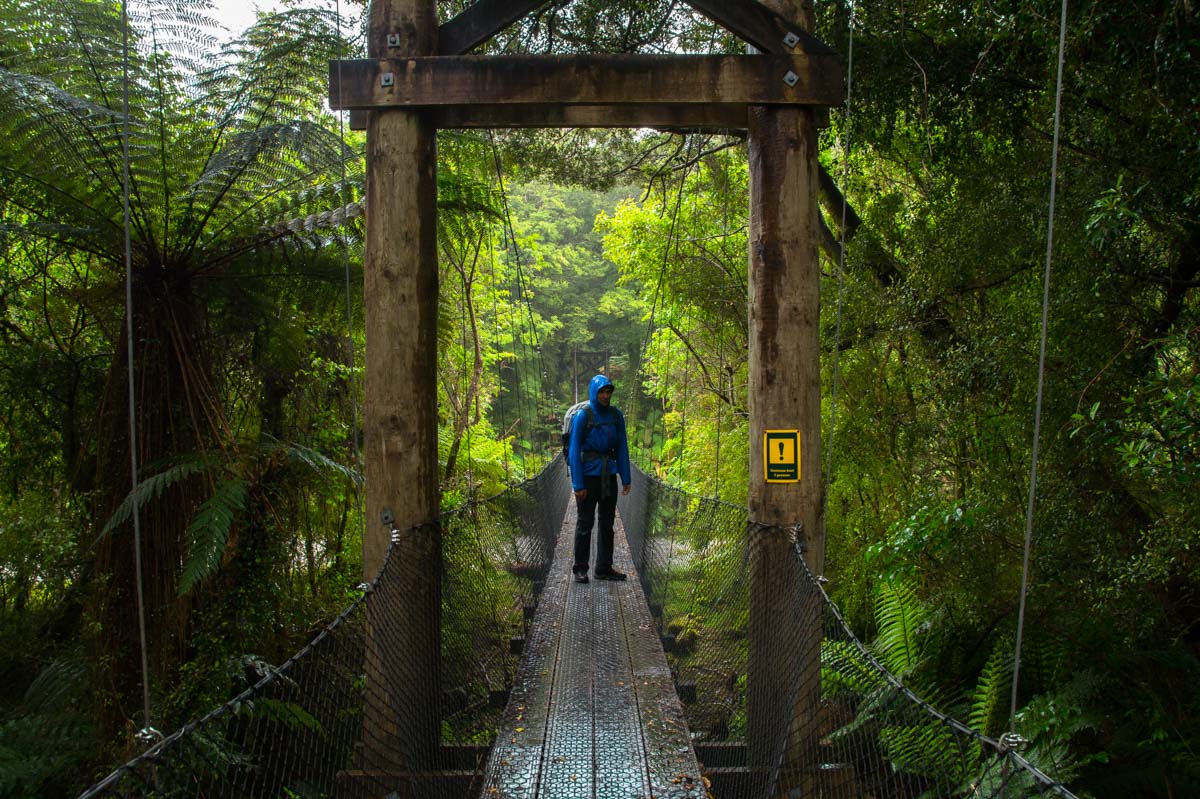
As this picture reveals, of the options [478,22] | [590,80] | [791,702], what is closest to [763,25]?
[590,80]

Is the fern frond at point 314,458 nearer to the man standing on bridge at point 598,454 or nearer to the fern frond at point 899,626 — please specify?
the man standing on bridge at point 598,454

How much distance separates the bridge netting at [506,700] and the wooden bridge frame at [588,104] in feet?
0.44

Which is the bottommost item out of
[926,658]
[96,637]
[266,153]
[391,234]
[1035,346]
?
[926,658]

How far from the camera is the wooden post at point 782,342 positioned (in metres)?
2.50

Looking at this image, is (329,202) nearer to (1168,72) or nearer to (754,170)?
(754,170)

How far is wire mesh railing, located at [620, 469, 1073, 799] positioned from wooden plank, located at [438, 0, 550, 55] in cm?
169

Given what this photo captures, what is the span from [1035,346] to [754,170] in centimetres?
123

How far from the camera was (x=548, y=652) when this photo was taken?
317 centimetres

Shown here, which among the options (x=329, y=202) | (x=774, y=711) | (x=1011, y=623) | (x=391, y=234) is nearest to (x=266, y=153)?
(x=329, y=202)

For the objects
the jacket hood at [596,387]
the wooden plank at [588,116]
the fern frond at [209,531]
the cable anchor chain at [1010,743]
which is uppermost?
the wooden plank at [588,116]

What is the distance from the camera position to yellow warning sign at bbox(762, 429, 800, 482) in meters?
2.51

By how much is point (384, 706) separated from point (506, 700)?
0.85 meters

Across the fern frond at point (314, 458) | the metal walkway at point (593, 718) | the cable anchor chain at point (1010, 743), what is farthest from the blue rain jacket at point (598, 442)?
the cable anchor chain at point (1010, 743)

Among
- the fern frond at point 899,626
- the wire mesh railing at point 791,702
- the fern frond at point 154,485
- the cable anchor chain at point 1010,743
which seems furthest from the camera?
the fern frond at point 899,626
